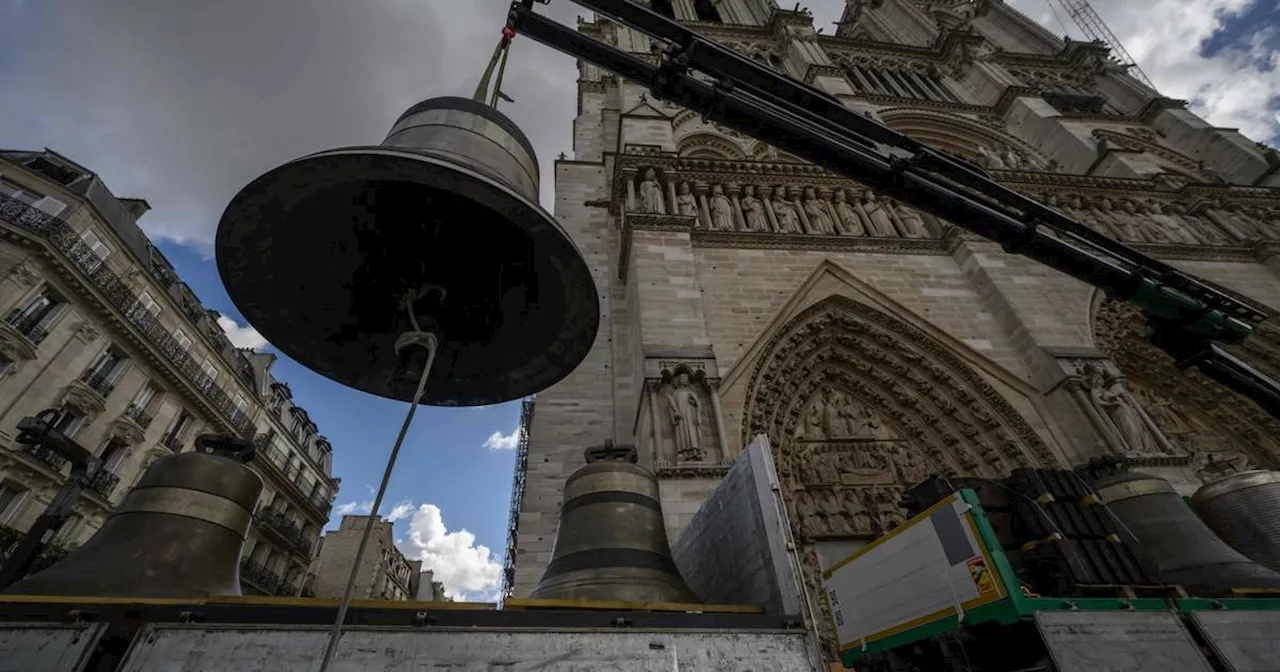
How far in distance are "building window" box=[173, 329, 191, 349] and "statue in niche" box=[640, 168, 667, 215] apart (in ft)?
56.1

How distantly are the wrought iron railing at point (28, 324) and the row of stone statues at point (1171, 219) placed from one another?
941 inches

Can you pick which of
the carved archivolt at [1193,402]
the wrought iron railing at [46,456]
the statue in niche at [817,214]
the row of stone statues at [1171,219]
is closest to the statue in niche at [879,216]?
the statue in niche at [817,214]

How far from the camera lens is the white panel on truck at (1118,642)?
9.08ft

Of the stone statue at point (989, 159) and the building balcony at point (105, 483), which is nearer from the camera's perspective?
the building balcony at point (105, 483)

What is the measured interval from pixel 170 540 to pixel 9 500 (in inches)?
609

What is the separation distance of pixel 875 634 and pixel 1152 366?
11.4 m

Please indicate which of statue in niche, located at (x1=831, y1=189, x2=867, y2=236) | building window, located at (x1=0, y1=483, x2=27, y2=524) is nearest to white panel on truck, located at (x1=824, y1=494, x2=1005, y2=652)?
statue in niche, located at (x1=831, y1=189, x2=867, y2=236)

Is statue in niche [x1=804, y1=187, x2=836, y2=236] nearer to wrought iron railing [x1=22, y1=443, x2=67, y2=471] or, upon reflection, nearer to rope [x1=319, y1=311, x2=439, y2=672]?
rope [x1=319, y1=311, x2=439, y2=672]

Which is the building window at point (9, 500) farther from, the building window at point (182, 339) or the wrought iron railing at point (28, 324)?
the building window at point (182, 339)

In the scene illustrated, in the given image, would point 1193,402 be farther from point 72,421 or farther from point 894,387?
point 72,421

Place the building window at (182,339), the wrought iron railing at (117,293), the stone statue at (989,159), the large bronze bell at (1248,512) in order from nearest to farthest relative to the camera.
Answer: the large bronze bell at (1248,512) < the wrought iron railing at (117,293) < the stone statue at (989,159) < the building window at (182,339)

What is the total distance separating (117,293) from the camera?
14.9m

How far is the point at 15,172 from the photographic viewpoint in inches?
536

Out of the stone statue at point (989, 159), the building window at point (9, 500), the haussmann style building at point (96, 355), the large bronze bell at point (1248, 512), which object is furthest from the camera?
the stone statue at point (989, 159)
